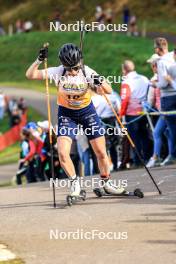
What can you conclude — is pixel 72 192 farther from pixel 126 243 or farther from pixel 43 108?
pixel 43 108

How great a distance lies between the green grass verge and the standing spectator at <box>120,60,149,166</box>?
28761 mm

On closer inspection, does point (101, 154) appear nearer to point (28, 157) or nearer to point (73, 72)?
point (73, 72)

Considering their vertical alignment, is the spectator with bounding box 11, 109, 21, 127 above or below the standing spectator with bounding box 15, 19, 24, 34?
below

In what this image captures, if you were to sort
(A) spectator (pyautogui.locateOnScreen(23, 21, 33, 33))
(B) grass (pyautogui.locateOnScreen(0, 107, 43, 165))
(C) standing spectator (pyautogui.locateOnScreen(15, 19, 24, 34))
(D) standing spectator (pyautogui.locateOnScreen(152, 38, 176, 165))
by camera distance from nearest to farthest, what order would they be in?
1. (D) standing spectator (pyautogui.locateOnScreen(152, 38, 176, 165))
2. (B) grass (pyautogui.locateOnScreen(0, 107, 43, 165))
3. (A) spectator (pyautogui.locateOnScreen(23, 21, 33, 33))
4. (C) standing spectator (pyautogui.locateOnScreen(15, 19, 24, 34))

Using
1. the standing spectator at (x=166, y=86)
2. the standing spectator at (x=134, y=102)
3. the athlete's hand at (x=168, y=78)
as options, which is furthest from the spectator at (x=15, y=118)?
the athlete's hand at (x=168, y=78)

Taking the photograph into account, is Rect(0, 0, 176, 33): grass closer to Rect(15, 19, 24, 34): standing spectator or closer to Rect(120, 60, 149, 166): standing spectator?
Rect(15, 19, 24, 34): standing spectator

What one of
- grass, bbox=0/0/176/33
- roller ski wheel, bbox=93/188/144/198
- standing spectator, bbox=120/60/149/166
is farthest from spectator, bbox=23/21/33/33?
roller ski wheel, bbox=93/188/144/198

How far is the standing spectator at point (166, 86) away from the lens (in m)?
17.7

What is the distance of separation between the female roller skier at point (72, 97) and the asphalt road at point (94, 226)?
26.2 inches

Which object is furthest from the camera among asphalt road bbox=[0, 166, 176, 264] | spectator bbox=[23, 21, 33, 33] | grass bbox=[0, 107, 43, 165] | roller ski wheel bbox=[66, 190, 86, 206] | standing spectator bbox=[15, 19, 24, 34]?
standing spectator bbox=[15, 19, 24, 34]

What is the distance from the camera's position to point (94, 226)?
38.0 feet

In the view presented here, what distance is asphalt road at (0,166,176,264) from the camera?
10.1 meters

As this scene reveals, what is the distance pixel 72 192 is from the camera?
13.4 metres

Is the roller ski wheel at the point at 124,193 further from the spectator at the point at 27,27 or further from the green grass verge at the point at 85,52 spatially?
the spectator at the point at 27,27
